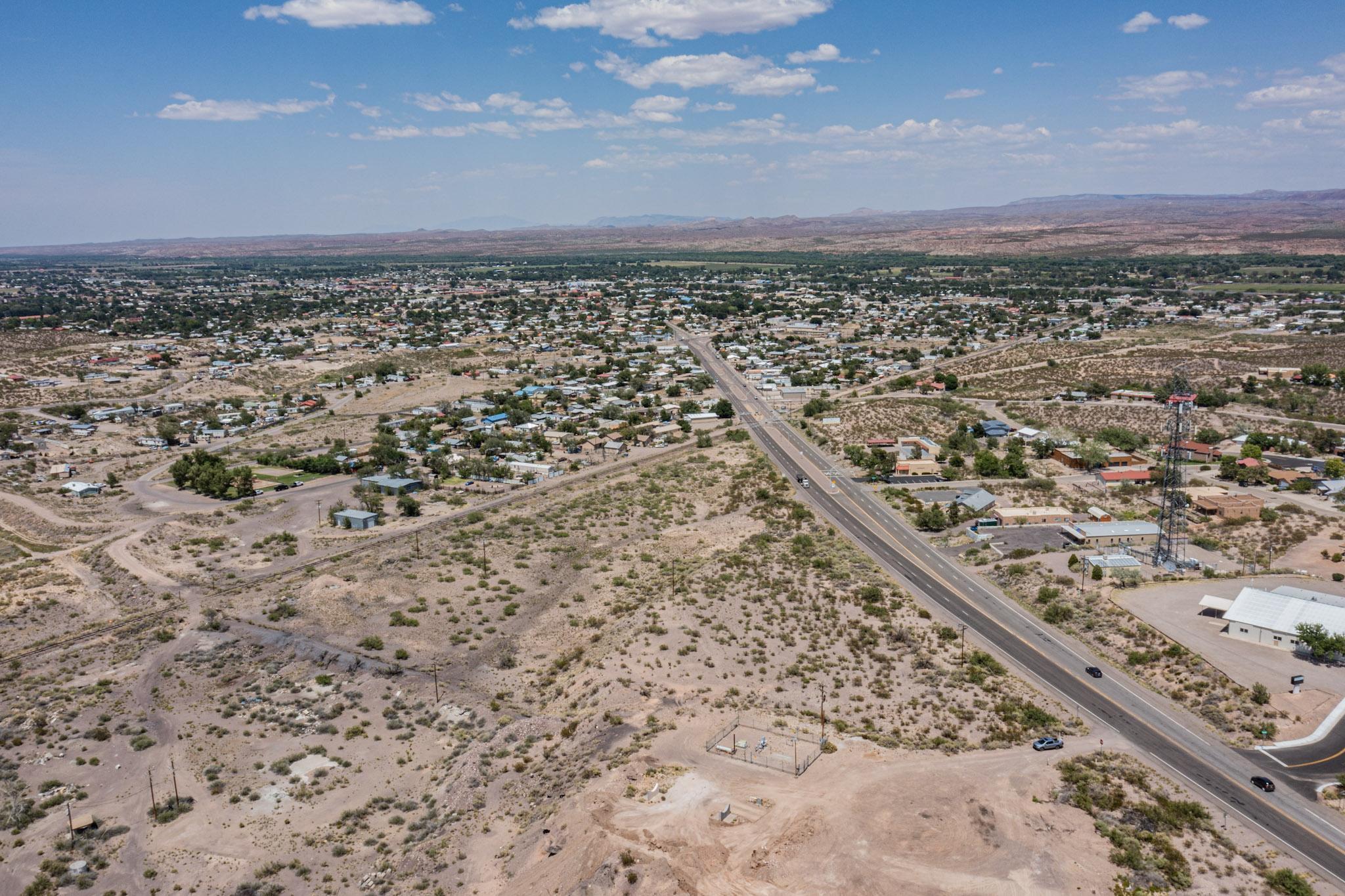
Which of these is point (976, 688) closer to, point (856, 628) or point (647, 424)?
point (856, 628)

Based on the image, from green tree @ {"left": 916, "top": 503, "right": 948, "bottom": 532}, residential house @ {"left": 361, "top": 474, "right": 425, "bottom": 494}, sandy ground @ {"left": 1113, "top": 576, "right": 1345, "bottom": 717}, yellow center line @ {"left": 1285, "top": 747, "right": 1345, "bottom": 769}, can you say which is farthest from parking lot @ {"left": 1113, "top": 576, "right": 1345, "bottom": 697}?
residential house @ {"left": 361, "top": 474, "right": 425, "bottom": 494}

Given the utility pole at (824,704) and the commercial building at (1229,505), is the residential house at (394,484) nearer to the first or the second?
the utility pole at (824,704)

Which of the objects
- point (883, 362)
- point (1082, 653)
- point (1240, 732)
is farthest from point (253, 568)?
point (883, 362)

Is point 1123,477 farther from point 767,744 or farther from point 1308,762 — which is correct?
point 767,744

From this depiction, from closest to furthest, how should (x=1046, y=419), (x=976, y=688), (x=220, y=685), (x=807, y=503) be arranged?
1. (x=976, y=688)
2. (x=220, y=685)
3. (x=807, y=503)
4. (x=1046, y=419)

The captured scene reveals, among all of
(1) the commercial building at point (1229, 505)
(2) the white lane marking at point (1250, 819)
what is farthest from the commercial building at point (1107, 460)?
(2) the white lane marking at point (1250, 819)

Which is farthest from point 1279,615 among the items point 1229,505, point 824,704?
point 824,704
